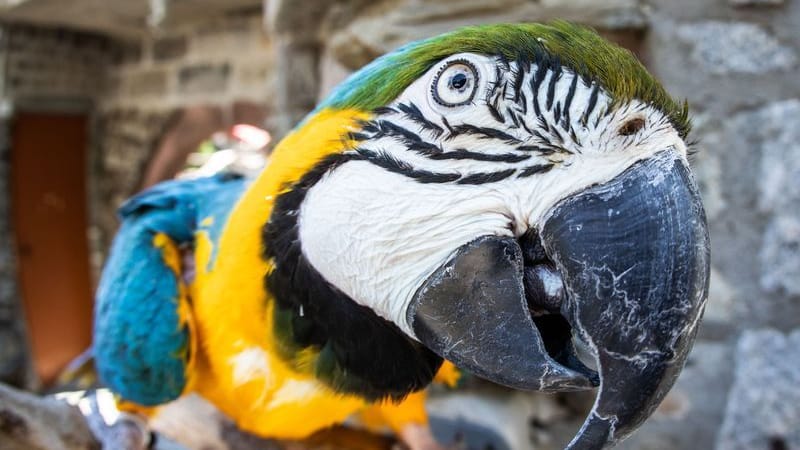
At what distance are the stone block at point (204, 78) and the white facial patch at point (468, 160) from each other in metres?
2.25

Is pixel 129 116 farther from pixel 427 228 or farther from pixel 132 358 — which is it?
pixel 427 228

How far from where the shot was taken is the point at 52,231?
371 cm

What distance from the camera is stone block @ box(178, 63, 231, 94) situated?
8.98 feet

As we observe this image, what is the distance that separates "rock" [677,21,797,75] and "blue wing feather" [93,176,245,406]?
893mm

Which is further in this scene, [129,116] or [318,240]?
[129,116]

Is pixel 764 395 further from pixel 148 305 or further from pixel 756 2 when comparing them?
pixel 148 305

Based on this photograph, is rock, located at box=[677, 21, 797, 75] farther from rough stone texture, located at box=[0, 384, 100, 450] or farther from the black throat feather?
rough stone texture, located at box=[0, 384, 100, 450]

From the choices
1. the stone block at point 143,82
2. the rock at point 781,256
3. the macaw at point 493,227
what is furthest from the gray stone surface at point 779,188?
the stone block at point 143,82

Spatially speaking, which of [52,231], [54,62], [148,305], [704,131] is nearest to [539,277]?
[148,305]

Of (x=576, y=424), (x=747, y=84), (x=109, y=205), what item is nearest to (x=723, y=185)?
(x=747, y=84)

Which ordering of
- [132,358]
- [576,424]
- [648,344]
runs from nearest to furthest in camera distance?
[648,344] < [132,358] < [576,424]

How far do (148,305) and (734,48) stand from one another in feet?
3.69

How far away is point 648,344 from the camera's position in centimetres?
55

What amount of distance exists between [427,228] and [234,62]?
2.30 m
